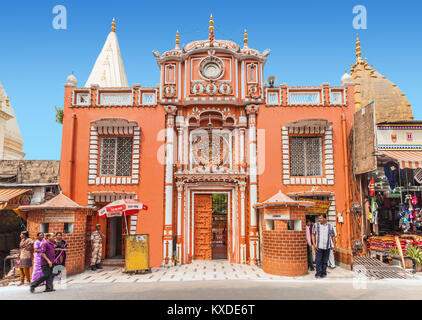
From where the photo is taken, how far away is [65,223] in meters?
10.8

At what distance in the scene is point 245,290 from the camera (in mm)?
8141

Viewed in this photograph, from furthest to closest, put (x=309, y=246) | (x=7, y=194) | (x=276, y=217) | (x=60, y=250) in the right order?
(x=7, y=194) < (x=309, y=246) < (x=276, y=217) < (x=60, y=250)

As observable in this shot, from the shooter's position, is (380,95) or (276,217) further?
(380,95)

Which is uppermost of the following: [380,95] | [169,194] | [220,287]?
[380,95]

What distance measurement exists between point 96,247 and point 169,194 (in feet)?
11.3

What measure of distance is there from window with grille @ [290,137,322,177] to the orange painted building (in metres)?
0.04

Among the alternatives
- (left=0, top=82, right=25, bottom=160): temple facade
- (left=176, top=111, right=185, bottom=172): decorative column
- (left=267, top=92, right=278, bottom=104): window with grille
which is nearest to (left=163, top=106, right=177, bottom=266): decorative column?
(left=176, top=111, right=185, bottom=172): decorative column

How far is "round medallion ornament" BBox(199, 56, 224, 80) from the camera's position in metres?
13.9

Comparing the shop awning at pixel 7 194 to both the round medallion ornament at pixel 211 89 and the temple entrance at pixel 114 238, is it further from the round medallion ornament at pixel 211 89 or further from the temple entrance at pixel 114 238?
the round medallion ornament at pixel 211 89

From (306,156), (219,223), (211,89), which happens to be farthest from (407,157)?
(219,223)

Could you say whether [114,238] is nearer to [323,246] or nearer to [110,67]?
[323,246]

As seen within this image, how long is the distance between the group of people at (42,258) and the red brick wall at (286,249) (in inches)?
263

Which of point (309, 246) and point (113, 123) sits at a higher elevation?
point (113, 123)

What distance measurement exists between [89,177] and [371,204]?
12.3m
